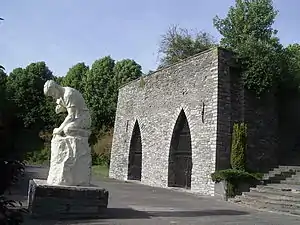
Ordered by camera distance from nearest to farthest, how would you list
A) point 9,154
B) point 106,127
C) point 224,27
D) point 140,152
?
point 9,154, point 224,27, point 140,152, point 106,127

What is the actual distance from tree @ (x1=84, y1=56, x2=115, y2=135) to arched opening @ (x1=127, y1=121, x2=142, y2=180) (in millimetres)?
13343

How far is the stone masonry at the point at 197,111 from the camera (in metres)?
13.7

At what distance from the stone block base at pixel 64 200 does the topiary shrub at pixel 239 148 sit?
21.7 feet

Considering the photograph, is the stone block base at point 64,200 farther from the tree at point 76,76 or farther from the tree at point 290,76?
the tree at point 76,76

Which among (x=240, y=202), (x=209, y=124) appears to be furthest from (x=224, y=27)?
(x=240, y=202)

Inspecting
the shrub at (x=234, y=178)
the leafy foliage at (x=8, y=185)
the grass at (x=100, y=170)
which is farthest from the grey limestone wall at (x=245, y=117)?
the grass at (x=100, y=170)

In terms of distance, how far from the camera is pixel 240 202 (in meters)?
11.6

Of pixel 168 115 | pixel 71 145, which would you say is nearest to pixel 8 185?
pixel 71 145

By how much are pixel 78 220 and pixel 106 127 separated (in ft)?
89.3

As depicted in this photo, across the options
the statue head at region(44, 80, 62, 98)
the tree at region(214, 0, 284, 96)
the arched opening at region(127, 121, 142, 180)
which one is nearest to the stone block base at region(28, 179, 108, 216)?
the statue head at region(44, 80, 62, 98)

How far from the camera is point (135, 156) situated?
20750 mm

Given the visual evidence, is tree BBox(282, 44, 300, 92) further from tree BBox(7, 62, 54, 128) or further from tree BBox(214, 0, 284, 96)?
tree BBox(7, 62, 54, 128)

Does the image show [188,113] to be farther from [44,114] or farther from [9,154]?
[44,114]

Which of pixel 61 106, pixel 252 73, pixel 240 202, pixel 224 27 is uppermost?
pixel 224 27
